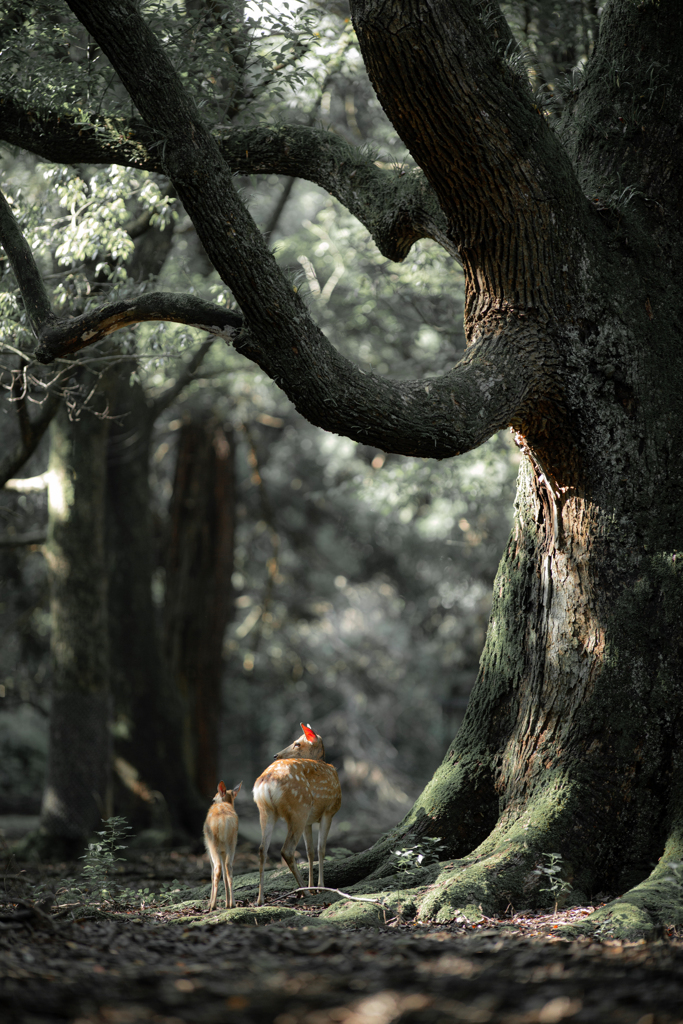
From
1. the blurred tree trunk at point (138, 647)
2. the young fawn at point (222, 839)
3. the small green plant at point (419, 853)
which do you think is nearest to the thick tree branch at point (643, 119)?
the small green plant at point (419, 853)

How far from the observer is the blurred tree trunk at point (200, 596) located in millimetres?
11844

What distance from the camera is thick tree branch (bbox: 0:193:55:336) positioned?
4.78 m

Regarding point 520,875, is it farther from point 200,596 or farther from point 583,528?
point 200,596

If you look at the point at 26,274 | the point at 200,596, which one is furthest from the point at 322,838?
the point at 200,596

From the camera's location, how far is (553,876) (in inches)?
171

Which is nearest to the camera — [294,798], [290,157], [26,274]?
[294,798]

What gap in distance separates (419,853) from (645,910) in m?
1.53

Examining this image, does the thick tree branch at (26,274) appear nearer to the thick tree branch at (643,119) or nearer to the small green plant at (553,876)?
the thick tree branch at (643,119)

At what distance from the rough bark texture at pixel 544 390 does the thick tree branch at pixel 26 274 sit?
1.20 metres

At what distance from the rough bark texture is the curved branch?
0.36 m

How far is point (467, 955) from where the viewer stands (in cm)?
287

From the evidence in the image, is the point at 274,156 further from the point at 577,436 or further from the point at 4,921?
the point at 4,921

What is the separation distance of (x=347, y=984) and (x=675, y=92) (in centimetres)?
547

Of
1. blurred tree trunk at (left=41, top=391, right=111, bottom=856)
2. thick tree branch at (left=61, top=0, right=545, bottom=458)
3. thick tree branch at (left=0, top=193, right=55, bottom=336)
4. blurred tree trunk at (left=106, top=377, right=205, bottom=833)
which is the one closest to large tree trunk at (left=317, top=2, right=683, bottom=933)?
thick tree branch at (left=61, top=0, right=545, bottom=458)
